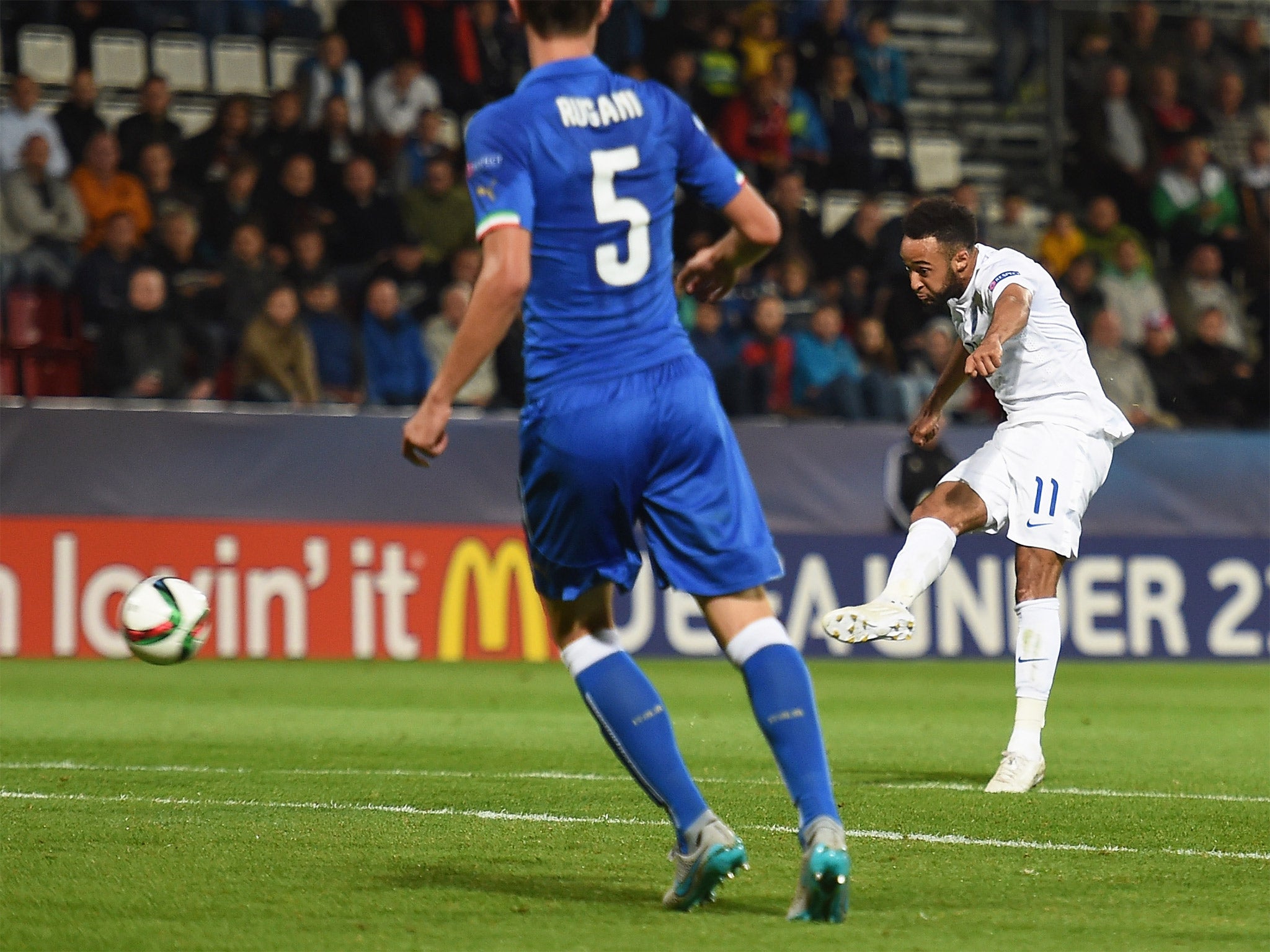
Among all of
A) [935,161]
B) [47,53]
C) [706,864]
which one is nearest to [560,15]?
[706,864]

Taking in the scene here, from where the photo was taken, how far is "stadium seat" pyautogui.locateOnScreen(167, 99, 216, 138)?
17.0 meters

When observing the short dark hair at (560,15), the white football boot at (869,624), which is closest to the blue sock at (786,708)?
the short dark hair at (560,15)

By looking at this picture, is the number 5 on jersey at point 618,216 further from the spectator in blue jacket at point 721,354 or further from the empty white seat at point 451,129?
the empty white seat at point 451,129

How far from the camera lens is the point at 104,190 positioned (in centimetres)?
1545

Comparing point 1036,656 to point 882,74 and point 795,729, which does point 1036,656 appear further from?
point 882,74

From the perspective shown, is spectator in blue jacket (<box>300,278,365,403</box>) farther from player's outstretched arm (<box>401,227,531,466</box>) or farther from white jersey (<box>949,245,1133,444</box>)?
player's outstretched arm (<box>401,227,531,466</box>)

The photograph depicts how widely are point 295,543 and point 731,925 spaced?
9581 millimetres

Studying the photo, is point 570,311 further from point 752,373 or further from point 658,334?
point 752,373

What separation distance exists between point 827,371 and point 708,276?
10979 millimetres

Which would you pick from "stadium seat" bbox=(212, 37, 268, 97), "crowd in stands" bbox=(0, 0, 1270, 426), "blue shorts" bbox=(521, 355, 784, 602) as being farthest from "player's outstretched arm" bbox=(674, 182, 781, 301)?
"stadium seat" bbox=(212, 37, 268, 97)

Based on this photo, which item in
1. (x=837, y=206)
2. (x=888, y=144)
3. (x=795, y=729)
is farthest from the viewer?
(x=888, y=144)

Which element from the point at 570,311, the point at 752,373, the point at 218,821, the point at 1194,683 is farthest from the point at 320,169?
the point at 570,311

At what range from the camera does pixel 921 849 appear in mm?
5535

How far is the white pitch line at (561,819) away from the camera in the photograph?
559 cm
